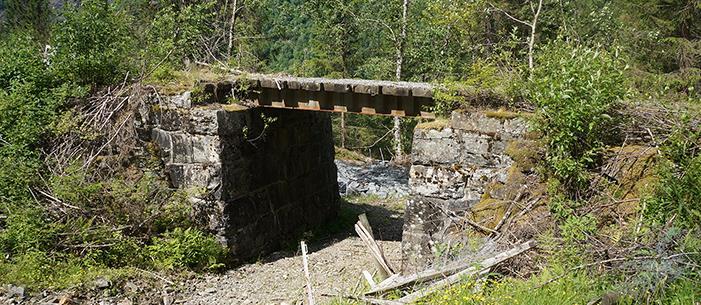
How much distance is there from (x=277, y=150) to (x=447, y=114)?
3.63 metres

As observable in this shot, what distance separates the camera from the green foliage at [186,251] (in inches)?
360

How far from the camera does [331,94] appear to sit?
9531mm

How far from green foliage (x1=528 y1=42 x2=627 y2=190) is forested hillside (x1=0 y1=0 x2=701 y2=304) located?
18 mm

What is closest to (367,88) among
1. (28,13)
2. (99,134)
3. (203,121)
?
(203,121)

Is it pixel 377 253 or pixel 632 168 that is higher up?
pixel 632 168

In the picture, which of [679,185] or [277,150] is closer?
[679,185]

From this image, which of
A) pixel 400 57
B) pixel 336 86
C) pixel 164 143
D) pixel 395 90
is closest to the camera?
pixel 395 90

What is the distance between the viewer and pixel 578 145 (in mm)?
6539

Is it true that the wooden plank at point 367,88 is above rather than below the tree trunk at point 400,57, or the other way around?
above

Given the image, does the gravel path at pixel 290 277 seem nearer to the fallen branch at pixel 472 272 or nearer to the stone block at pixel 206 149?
the stone block at pixel 206 149

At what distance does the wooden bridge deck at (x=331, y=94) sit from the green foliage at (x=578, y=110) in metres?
2.06

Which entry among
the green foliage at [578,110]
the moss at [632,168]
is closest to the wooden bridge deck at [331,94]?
the green foliage at [578,110]

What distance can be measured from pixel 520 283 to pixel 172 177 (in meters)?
6.31

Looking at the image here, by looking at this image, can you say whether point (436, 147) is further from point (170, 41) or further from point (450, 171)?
point (170, 41)
